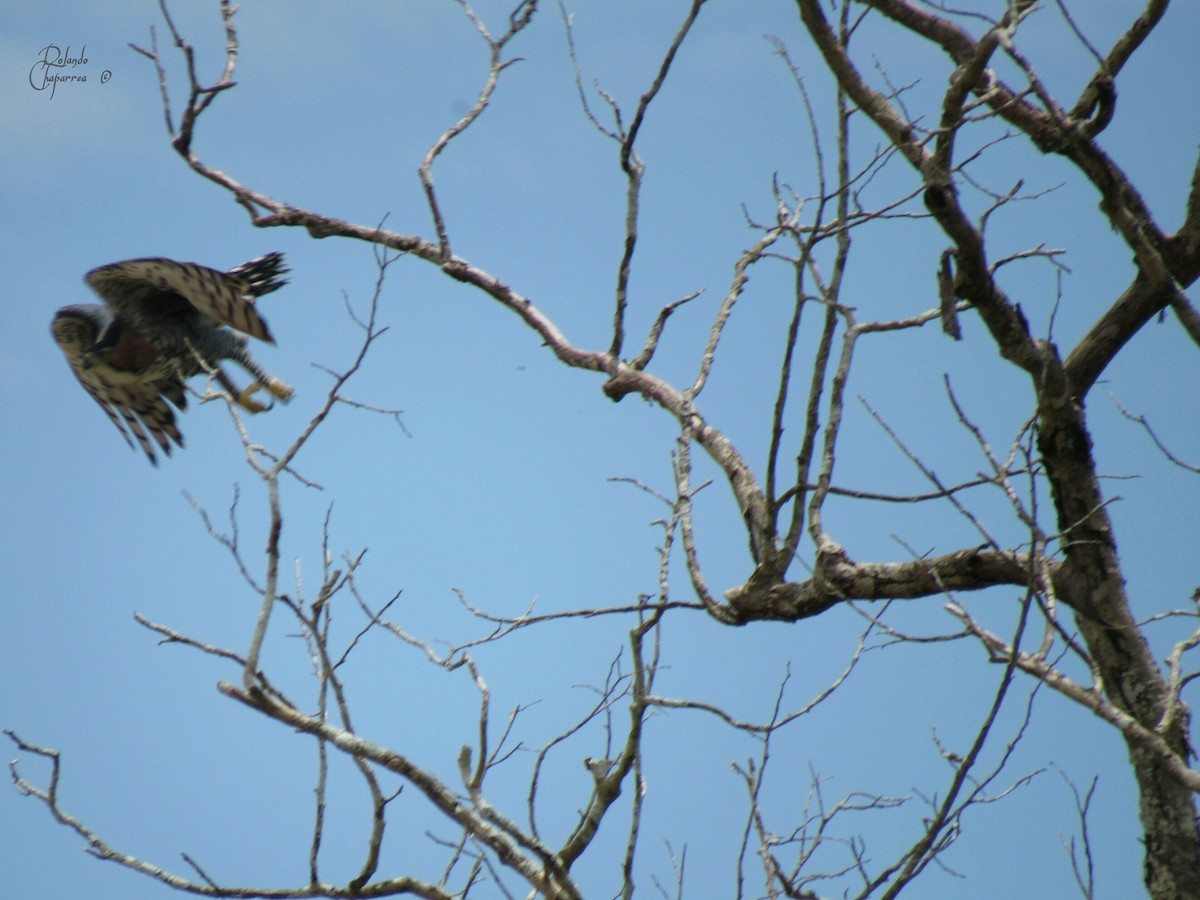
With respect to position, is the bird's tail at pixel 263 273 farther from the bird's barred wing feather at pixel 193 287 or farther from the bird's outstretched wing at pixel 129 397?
the bird's outstretched wing at pixel 129 397

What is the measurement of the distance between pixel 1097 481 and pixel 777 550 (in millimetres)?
720

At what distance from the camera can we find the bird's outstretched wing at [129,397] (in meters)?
4.93

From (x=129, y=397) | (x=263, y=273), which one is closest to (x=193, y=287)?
(x=263, y=273)

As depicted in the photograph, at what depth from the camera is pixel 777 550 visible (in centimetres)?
246

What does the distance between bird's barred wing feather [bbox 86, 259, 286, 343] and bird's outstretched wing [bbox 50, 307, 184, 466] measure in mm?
249

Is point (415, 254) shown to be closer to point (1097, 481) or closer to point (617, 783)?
point (617, 783)

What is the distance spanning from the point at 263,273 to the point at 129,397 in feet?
3.54

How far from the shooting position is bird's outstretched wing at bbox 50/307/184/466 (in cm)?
493

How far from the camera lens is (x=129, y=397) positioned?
5.09m

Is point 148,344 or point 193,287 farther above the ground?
point 148,344

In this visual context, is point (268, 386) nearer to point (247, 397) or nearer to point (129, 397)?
point (247, 397)

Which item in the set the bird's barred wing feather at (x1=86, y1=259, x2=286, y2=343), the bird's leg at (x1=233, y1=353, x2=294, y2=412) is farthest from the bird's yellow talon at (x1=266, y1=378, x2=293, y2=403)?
the bird's barred wing feather at (x1=86, y1=259, x2=286, y2=343)

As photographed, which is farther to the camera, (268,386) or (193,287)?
(268,386)

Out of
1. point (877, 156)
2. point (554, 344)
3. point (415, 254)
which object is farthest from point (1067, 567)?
point (415, 254)
